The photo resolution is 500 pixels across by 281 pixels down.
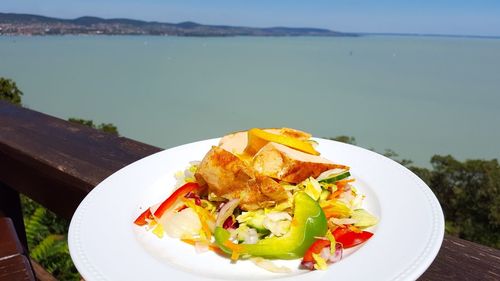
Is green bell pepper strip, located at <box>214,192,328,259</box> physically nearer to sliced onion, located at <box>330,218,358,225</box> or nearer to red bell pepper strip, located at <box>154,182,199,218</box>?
sliced onion, located at <box>330,218,358,225</box>

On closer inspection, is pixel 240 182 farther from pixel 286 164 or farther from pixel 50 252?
pixel 50 252

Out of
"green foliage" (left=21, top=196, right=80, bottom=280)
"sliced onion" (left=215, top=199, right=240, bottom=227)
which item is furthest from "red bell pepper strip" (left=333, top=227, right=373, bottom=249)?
"green foliage" (left=21, top=196, right=80, bottom=280)

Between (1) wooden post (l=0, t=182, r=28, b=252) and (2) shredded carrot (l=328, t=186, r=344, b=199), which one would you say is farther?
(1) wooden post (l=0, t=182, r=28, b=252)

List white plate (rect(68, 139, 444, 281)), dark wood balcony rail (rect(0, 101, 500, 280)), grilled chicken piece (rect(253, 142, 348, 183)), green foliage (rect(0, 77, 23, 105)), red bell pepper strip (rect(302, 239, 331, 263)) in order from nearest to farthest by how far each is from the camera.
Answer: white plate (rect(68, 139, 444, 281)) → red bell pepper strip (rect(302, 239, 331, 263)) → grilled chicken piece (rect(253, 142, 348, 183)) → dark wood balcony rail (rect(0, 101, 500, 280)) → green foliage (rect(0, 77, 23, 105))

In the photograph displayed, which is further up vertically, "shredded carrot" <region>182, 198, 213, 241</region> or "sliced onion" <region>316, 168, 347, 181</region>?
"sliced onion" <region>316, 168, 347, 181</region>

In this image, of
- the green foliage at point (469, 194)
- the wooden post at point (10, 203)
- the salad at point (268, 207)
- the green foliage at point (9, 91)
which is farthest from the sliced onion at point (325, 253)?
the green foliage at point (9, 91)

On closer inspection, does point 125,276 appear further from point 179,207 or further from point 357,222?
point 357,222
